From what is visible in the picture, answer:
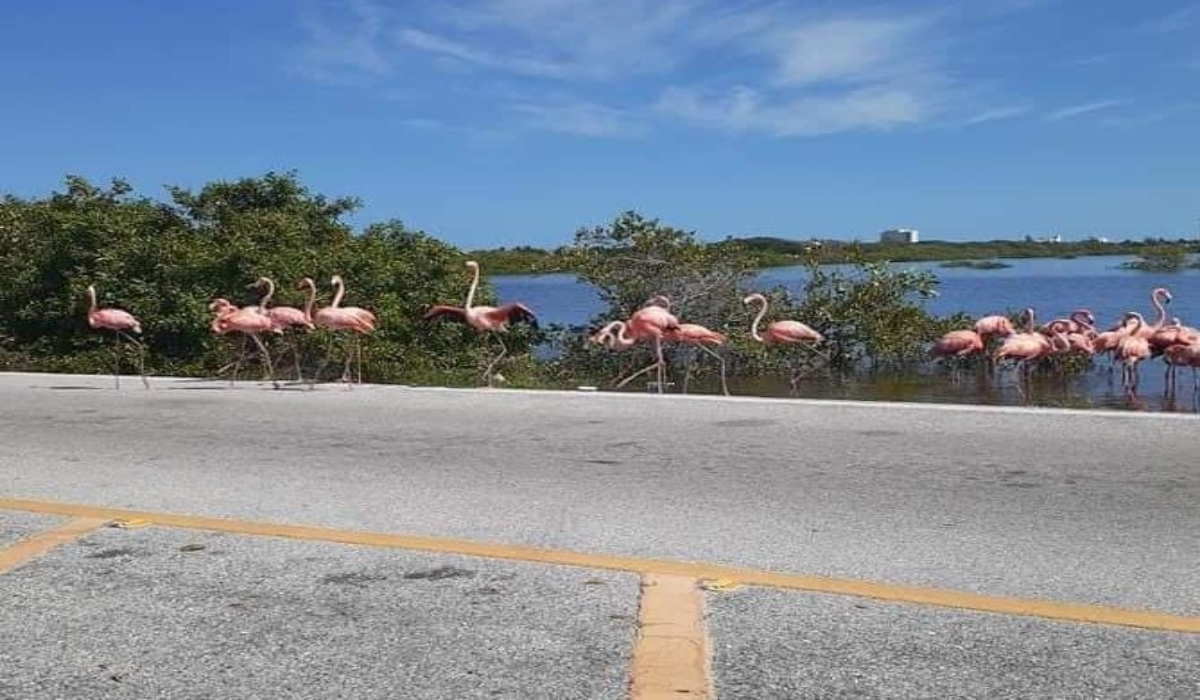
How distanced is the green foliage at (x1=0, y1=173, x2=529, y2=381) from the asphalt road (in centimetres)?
600

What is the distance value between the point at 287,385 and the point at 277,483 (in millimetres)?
6548

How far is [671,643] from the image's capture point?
4055 millimetres

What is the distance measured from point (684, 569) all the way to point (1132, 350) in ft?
40.6

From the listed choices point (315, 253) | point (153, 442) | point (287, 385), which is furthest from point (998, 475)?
point (315, 253)

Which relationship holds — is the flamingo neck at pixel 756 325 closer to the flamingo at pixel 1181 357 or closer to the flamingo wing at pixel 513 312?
the flamingo wing at pixel 513 312

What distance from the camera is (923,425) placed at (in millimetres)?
9000

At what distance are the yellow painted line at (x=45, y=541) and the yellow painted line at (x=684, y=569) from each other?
161mm

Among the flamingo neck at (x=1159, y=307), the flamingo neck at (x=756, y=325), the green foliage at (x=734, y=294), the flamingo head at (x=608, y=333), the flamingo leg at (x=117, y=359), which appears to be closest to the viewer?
the flamingo leg at (x=117, y=359)

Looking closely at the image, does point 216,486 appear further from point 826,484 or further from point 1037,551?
point 1037,551

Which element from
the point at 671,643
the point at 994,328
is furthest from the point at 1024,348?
the point at 671,643

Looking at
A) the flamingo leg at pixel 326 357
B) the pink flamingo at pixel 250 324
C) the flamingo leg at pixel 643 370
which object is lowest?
the flamingo leg at pixel 643 370

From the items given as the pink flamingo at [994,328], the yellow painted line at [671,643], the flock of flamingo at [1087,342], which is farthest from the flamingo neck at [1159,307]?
the yellow painted line at [671,643]

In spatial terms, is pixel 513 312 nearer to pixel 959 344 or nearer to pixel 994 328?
pixel 959 344

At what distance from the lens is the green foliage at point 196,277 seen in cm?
1669
